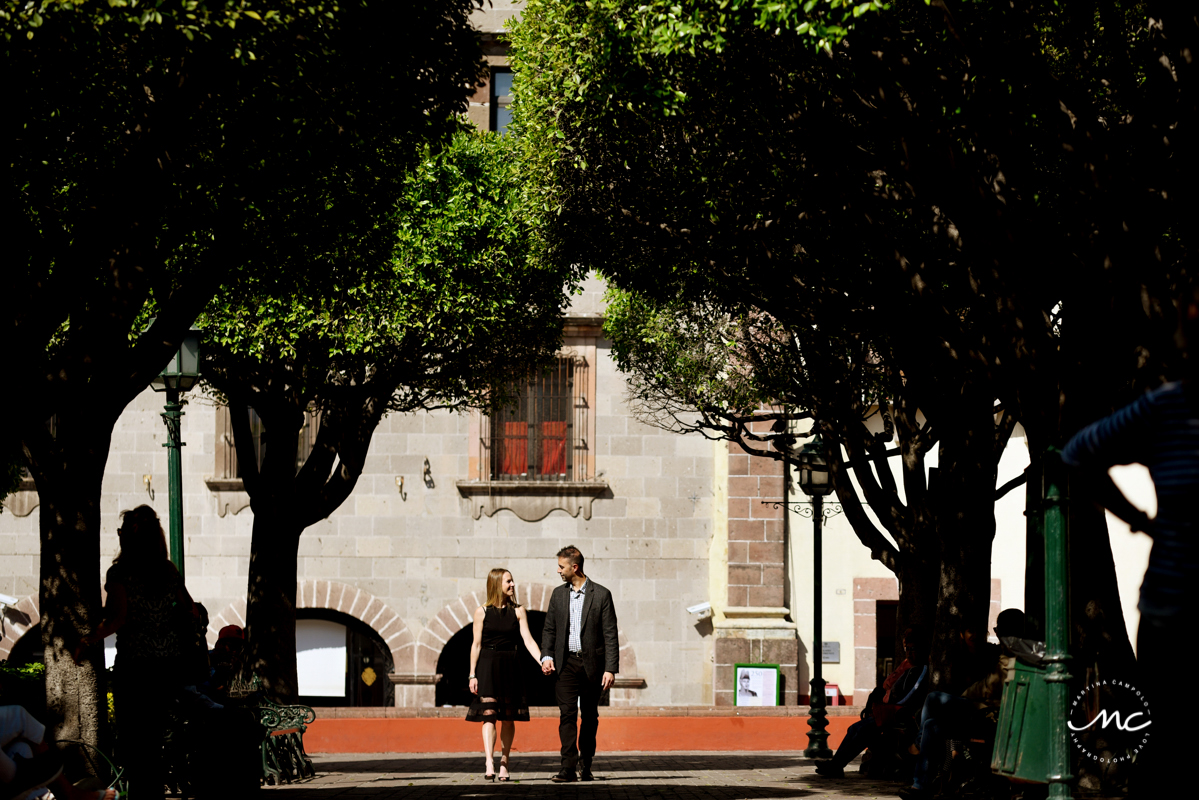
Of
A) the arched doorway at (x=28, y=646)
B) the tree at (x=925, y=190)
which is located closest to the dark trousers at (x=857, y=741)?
the tree at (x=925, y=190)

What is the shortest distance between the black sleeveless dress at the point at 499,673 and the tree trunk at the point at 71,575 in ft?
12.1

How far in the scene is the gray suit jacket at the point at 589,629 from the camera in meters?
12.1

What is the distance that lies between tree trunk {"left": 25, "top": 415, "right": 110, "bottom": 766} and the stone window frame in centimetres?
1545

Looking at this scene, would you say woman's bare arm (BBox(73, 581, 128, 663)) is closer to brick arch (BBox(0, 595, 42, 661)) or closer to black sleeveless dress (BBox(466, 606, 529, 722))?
black sleeveless dress (BBox(466, 606, 529, 722))

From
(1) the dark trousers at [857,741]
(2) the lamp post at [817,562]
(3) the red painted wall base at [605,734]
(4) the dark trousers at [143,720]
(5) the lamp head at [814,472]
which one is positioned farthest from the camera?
(3) the red painted wall base at [605,734]

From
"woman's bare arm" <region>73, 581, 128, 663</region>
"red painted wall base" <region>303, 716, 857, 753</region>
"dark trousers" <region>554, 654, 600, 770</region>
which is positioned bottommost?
"red painted wall base" <region>303, 716, 857, 753</region>

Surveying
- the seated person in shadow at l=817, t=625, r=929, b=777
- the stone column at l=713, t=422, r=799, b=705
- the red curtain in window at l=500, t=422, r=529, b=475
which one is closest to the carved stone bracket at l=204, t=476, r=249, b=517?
the red curtain in window at l=500, t=422, r=529, b=475

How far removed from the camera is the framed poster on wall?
23812mm

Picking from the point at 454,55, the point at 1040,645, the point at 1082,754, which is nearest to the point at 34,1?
the point at 454,55

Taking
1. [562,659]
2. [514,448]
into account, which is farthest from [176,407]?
[514,448]

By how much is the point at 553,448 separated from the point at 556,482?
0.66 m

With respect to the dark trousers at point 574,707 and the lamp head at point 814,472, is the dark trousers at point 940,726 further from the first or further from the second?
the lamp head at point 814,472

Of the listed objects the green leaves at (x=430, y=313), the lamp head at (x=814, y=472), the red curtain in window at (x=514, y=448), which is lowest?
the lamp head at (x=814, y=472)

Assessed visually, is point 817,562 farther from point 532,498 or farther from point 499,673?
point 532,498
